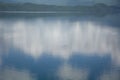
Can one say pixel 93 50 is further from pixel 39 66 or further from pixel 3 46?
pixel 3 46

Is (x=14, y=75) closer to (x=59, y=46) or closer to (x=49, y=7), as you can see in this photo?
(x=59, y=46)

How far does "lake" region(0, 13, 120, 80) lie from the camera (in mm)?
1519

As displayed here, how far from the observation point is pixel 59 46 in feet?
5.08

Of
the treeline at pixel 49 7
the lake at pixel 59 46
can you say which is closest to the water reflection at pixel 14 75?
the lake at pixel 59 46

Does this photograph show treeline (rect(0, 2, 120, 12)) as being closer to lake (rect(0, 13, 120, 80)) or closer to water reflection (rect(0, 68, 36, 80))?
lake (rect(0, 13, 120, 80))

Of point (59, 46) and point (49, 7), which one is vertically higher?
point (49, 7)

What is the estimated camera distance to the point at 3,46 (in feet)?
4.95

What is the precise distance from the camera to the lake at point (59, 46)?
4.98 feet

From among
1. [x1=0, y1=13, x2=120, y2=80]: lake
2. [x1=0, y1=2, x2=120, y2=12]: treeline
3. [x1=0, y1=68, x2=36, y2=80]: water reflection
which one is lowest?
[x1=0, y1=68, x2=36, y2=80]: water reflection

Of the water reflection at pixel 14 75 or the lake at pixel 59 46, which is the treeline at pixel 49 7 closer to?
the lake at pixel 59 46

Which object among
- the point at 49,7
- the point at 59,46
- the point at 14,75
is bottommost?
the point at 14,75

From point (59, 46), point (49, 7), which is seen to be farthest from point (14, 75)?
point (49, 7)

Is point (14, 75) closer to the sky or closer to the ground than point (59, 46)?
closer to the ground

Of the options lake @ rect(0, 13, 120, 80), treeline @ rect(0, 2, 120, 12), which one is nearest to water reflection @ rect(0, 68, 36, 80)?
lake @ rect(0, 13, 120, 80)
